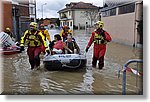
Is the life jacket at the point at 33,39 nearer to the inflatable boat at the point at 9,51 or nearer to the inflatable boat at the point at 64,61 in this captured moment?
the inflatable boat at the point at 64,61

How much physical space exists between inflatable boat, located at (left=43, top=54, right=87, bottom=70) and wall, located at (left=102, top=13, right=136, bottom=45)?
607 cm

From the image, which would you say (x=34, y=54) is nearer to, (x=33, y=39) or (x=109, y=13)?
(x=33, y=39)

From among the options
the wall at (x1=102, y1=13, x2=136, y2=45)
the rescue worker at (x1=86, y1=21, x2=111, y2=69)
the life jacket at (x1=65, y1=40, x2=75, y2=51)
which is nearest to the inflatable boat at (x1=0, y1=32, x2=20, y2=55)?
the life jacket at (x1=65, y1=40, x2=75, y2=51)

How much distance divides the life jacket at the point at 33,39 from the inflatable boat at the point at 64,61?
1.36ft

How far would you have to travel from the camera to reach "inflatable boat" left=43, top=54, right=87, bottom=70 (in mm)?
6059

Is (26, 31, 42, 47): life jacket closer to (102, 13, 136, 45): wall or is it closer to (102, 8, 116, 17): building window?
(102, 13, 136, 45): wall

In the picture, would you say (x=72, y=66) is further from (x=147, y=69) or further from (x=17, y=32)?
(x=17, y=32)

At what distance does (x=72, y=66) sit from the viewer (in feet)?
20.1

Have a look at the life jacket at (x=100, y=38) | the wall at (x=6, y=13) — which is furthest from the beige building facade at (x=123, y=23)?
the wall at (x=6, y=13)

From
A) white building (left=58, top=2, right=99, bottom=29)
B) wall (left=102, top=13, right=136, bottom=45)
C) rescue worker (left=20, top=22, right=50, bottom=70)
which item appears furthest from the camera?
wall (left=102, top=13, right=136, bottom=45)

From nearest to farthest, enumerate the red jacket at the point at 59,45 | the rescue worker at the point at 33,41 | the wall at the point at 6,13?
the wall at the point at 6,13, the rescue worker at the point at 33,41, the red jacket at the point at 59,45

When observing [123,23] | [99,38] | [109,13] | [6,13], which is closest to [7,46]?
[6,13]

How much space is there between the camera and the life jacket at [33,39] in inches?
245

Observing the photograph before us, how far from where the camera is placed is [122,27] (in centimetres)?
1472
